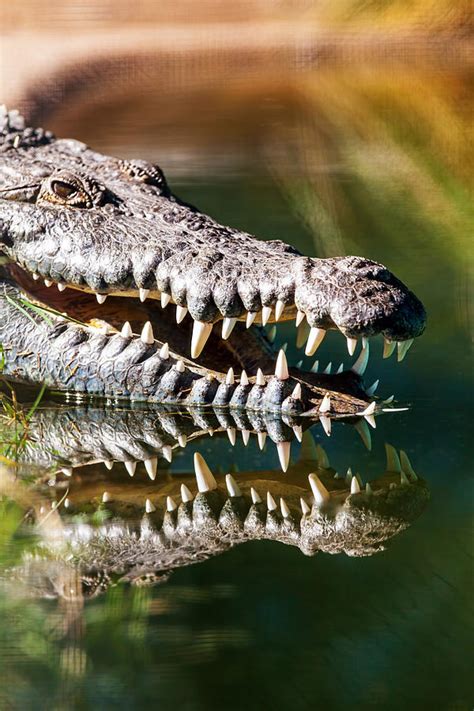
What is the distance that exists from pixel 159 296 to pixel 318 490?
1.02 m

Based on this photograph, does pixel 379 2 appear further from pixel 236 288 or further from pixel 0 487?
pixel 0 487

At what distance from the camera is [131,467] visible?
353cm

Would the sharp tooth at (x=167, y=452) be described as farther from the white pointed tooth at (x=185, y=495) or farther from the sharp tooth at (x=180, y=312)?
the sharp tooth at (x=180, y=312)

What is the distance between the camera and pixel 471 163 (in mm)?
8211

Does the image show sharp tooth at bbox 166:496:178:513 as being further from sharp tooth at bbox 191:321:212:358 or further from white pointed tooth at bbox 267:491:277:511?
sharp tooth at bbox 191:321:212:358

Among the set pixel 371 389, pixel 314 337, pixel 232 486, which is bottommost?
pixel 232 486

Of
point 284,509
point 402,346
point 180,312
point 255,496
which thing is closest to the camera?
point 284,509

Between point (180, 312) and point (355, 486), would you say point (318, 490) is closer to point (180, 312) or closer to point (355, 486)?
point (355, 486)

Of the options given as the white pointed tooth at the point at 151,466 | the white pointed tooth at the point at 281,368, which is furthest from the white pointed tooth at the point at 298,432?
the white pointed tooth at the point at 151,466

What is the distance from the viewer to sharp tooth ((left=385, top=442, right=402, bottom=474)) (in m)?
3.51

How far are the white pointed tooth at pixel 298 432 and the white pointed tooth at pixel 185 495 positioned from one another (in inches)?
21.2

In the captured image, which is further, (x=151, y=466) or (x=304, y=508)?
(x=151, y=466)

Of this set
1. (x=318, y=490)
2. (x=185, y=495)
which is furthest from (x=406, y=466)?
(x=185, y=495)

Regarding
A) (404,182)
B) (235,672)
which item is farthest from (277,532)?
(404,182)
